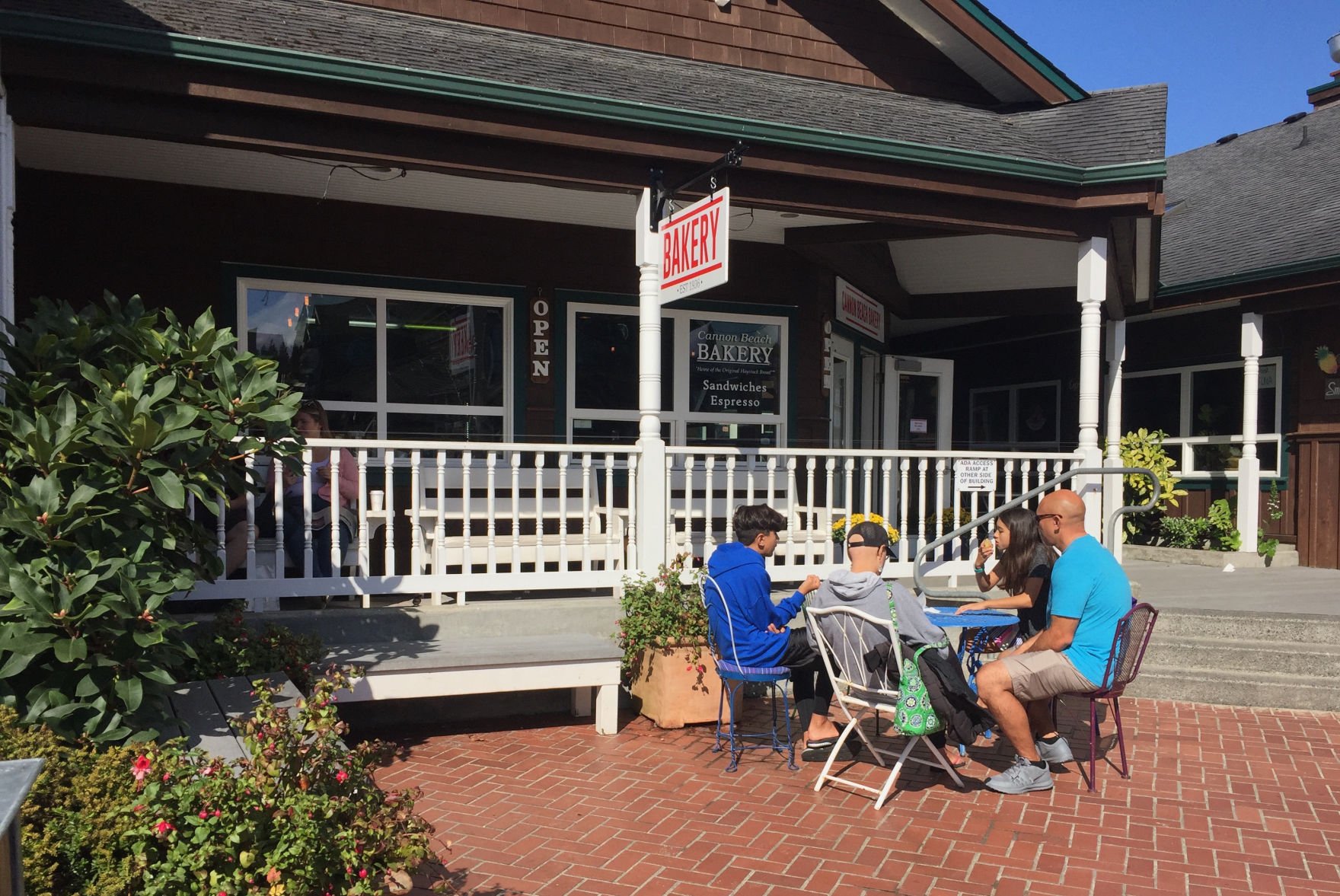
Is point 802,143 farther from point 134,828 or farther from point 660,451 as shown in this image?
point 134,828

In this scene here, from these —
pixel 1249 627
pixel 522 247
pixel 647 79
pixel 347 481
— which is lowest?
pixel 1249 627

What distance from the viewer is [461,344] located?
337 inches

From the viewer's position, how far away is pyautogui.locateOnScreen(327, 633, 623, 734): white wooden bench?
518 cm

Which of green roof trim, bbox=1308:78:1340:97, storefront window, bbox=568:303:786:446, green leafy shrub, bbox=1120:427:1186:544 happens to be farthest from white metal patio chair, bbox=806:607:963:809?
green roof trim, bbox=1308:78:1340:97

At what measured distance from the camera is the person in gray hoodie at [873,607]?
463 cm

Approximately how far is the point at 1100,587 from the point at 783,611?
1.56 m

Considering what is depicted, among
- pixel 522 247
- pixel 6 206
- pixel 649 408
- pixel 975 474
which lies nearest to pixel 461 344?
pixel 522 247

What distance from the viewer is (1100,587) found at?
4.77 meters

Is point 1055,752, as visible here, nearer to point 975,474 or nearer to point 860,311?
point 975,474

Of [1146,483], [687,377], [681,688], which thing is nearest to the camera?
[681,688]

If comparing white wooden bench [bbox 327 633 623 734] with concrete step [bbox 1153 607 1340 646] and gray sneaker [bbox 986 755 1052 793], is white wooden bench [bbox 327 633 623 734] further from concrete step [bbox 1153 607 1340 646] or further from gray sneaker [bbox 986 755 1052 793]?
concrete step [bbox 1153 607 1340 646]

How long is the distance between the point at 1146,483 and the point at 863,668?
7.98 m

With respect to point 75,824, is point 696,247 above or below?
above

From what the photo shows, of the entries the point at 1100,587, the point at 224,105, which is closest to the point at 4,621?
the point at 224,105
